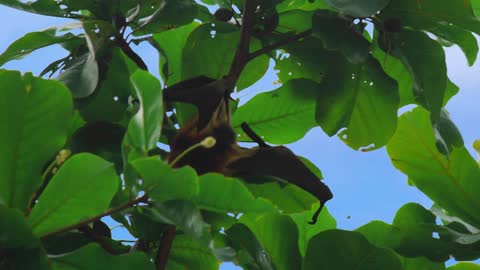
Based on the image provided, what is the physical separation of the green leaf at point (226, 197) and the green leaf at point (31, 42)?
490 mm

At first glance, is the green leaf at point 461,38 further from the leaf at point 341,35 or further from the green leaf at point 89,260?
the green leaf at point 89,260

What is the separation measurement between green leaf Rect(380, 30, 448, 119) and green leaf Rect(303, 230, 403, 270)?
25cm

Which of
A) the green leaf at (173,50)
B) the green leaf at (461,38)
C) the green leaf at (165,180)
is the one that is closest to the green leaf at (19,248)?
the green leaf at (165,180)

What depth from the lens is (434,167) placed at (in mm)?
1367

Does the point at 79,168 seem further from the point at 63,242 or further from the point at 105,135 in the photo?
the point at 105,135

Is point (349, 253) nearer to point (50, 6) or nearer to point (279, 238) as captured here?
point (279, 238)

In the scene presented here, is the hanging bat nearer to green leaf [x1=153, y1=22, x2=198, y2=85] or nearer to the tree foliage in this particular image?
the tree foliage

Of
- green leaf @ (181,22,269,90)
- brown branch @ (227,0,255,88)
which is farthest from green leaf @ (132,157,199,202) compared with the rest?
green leaf @ (181,22,269,90)

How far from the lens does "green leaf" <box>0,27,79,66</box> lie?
1167 millimetres

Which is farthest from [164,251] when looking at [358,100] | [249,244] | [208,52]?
[358,100]

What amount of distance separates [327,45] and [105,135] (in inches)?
15.1

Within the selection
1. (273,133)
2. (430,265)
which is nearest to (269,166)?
(273,133)

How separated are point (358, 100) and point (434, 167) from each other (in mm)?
190

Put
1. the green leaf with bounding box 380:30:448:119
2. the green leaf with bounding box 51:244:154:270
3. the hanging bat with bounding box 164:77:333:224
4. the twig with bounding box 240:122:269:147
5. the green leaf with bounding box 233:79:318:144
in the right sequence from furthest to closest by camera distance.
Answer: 1. the green leaf with bounding box 233:79:318:144
2. the green leaf with bounding box 380:30:448:119
3. the twig with bounding box 240:122:269:147
4. the hanging bat with bounding box 164:77:333:224
5. the green leaf with bounding box 51:244:154:270
